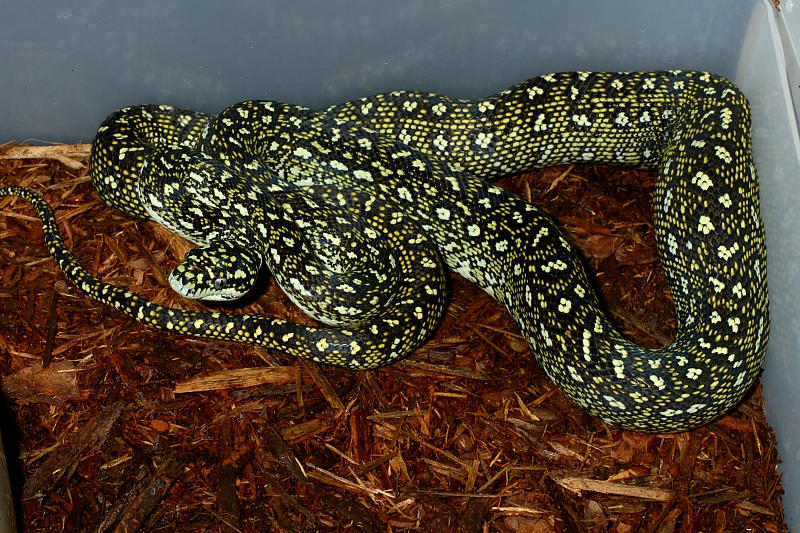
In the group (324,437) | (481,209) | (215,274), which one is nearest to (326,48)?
(481,209)

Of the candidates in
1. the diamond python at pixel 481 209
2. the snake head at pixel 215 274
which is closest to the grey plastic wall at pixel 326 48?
the diamond python at pixel 481 209

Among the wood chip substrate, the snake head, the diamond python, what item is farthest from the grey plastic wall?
the snake head

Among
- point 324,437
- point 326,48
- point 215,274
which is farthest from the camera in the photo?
point 326,48

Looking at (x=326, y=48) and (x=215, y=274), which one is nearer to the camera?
(x=215, y=274)

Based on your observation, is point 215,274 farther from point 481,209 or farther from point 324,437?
point 481,209

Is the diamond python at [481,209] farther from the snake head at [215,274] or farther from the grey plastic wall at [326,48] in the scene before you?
the grey plastic wall at [326,48]

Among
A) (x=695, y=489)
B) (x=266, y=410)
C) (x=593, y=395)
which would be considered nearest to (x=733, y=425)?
(x=695, y=489)
